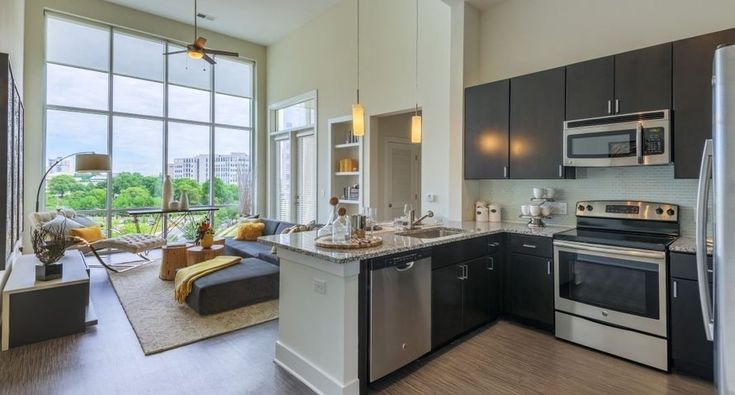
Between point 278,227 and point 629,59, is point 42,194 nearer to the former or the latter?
point 278,227

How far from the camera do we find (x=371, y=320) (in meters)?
2.30

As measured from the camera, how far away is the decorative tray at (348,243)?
2387 millimetres

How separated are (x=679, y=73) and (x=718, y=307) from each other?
219 centimetres

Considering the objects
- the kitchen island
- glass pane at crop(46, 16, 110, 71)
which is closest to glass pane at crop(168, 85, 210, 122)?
glass pane at crop(46, 16, 110, 71)

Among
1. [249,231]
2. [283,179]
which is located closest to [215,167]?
[283,179]

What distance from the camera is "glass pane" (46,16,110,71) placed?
610cm

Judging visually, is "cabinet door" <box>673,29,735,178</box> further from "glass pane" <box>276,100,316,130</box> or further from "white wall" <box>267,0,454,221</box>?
"glass pane" <box>276,100,316,130</box>

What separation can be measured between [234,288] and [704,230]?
3.73 m

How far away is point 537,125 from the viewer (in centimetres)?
360

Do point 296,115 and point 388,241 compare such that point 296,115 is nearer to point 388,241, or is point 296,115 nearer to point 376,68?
point 376,68

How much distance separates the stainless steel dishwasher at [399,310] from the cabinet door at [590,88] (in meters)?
2.02

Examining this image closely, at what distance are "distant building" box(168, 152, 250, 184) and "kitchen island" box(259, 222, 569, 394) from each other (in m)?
5.83

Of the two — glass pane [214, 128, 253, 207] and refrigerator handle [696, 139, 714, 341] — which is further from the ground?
glass pane [214, 128, 253, 207]

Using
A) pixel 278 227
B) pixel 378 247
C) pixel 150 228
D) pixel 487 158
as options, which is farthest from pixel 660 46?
pixel 150 228
